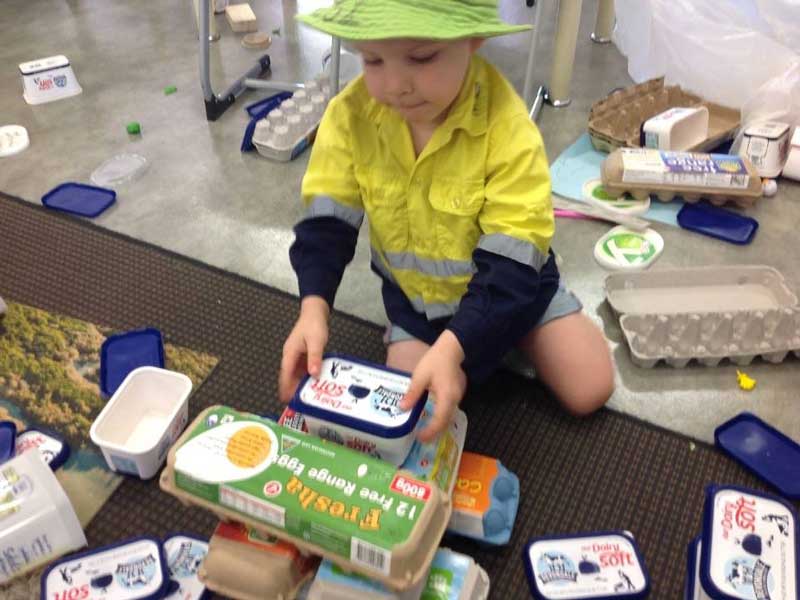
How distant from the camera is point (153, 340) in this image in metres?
1.01

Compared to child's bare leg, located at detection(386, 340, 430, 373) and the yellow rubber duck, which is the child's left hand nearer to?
child's bare leg, located at detection(386, 340, 430, 373)

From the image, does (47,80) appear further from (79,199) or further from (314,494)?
(314,494)

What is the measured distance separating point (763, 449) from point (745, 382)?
12 cm

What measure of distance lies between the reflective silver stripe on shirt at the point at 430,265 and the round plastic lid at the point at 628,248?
1.38ft

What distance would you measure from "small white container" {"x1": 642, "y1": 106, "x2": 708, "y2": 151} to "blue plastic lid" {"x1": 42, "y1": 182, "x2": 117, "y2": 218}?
1015 mm

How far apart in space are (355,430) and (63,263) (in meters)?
0.76

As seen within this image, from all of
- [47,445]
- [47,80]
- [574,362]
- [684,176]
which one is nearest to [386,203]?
[574,362]

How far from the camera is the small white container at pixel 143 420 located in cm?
84

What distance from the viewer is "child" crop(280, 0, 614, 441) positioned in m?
0.66

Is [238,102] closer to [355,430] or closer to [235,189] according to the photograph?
[235,189]

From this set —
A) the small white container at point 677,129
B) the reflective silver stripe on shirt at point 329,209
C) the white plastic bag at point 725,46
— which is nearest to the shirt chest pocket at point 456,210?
the reflective silver stripe on shirt at point 329,209

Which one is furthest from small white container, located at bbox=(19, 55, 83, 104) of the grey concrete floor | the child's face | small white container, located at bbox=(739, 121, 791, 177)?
small white container, located at bbox=(739, 121, 791, 177)

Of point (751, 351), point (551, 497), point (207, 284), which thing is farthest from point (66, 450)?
point (751, 351)

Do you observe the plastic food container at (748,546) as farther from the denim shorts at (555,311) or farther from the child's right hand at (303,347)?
the child's right hand at (303,347)
